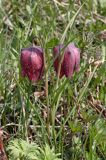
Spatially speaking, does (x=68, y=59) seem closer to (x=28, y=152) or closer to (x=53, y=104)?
(x=53, y=104)

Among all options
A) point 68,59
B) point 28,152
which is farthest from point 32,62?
point 28,152

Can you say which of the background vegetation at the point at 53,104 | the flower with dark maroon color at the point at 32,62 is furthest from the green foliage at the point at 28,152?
the flower with dark maroon color at the point at 32,62

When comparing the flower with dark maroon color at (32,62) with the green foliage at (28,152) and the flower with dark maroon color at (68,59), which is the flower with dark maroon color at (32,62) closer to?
the flower with dark maroon color at (68,59)

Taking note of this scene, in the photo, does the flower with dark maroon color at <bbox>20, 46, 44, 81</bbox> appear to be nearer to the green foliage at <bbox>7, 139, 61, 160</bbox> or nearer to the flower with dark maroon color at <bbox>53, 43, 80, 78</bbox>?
the flower with dark maroon color at <bbox>53, 43, 80, 78</bbox>

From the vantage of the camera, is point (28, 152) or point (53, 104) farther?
point (53, 104)

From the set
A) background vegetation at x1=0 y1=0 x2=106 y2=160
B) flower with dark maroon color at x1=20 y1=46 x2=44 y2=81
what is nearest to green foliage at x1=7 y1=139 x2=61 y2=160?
background vegetation at x1=0 y1=0 x2=106 y2=160
